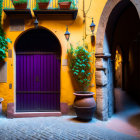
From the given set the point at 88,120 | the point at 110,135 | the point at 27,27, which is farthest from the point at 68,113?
the point at 27,27

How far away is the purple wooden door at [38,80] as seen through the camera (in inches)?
240

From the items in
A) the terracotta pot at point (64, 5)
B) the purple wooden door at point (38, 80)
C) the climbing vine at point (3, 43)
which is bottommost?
the purple wooden door at point (38, 80)

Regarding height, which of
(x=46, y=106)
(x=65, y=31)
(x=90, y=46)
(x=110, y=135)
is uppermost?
(x=65, y=31)

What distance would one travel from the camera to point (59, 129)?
456cm

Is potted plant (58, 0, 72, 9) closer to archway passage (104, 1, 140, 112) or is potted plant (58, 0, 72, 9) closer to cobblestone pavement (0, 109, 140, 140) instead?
archway passage (104, 1, 140, 112)

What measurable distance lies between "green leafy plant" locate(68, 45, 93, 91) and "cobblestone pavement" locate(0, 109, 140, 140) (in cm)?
125

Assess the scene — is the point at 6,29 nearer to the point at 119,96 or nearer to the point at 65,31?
the point at 65,31

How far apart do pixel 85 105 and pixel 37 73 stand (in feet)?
6.91

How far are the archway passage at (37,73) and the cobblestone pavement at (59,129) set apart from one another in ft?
2.23

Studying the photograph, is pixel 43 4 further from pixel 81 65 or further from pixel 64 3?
pixel 81 65

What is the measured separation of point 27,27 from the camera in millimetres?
5777

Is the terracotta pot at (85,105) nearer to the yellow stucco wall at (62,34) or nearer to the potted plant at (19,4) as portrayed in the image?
the yellow stucco wall at (62,34)

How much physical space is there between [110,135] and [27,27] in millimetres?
4184

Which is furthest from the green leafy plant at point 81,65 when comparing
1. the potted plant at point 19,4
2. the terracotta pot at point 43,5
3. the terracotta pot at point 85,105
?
the potted plant at point 19,4
